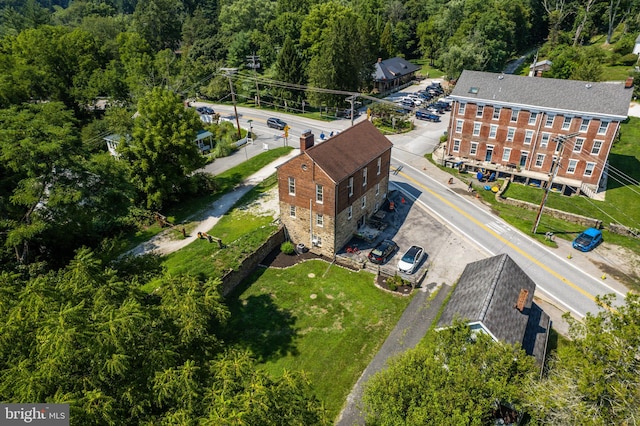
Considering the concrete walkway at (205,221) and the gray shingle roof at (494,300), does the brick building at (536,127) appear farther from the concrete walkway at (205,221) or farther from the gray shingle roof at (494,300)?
the concrete walkway at (205,221)

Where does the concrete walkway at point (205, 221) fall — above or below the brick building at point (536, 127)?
below

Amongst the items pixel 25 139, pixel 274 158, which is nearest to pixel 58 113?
pixel 25 139

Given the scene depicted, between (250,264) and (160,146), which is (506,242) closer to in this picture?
(250,264)

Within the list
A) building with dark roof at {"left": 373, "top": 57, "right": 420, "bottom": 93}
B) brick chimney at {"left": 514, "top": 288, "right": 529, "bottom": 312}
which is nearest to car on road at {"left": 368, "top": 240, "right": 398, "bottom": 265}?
brick chimney at {"left": 514, "top": 288, "right": 529, "bottom": 312}

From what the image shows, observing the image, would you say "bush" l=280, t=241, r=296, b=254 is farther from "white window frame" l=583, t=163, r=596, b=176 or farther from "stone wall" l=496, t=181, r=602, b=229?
"white window frame" l=583, t=163, r=596, b=176

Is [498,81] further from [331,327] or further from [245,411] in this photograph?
[245,411]

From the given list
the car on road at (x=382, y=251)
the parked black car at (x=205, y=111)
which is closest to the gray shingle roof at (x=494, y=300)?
the car on road at (x=382, y=251)
